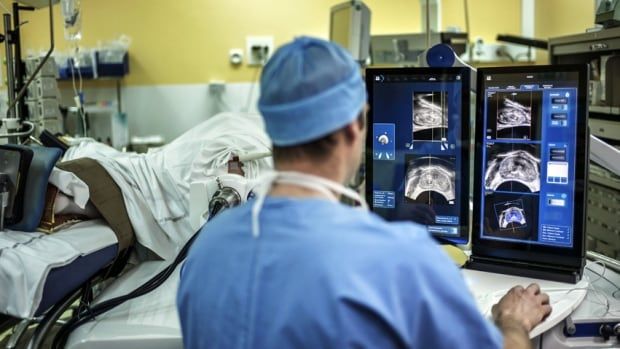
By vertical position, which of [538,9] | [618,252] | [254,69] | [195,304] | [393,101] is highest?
[538,9]

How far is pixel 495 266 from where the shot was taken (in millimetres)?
1609

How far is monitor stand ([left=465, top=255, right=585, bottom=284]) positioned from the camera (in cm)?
153

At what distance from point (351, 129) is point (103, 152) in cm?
148

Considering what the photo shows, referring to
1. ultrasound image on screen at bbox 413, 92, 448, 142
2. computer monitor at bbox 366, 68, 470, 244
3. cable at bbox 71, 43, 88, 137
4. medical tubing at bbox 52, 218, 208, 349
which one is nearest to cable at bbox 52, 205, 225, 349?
medical tubing at bbox 52, 218, 208, 349

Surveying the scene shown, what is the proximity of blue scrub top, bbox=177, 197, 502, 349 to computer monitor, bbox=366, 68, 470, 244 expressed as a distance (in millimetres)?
751

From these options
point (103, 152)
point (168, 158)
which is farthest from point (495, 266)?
point (103, 152)

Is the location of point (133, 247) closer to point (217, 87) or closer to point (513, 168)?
point (513, 168)

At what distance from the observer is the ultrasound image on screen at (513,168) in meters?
1.55

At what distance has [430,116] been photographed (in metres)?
1.65

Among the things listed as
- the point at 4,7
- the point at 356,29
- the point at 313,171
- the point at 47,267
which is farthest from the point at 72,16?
the point at 313,171

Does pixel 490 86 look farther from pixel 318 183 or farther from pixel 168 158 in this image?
pixel 168 158

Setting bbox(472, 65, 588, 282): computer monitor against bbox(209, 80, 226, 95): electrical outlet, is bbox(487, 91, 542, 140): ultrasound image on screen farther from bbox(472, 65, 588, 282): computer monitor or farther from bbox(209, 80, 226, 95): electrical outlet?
Answer: bbox(209, 80, 226, 95): electrical outlet

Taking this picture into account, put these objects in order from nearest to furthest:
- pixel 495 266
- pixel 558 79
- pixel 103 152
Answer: pixel 558 79 → pixel 495 266 → pixel 103 152

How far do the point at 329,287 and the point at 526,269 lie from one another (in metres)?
0.92
